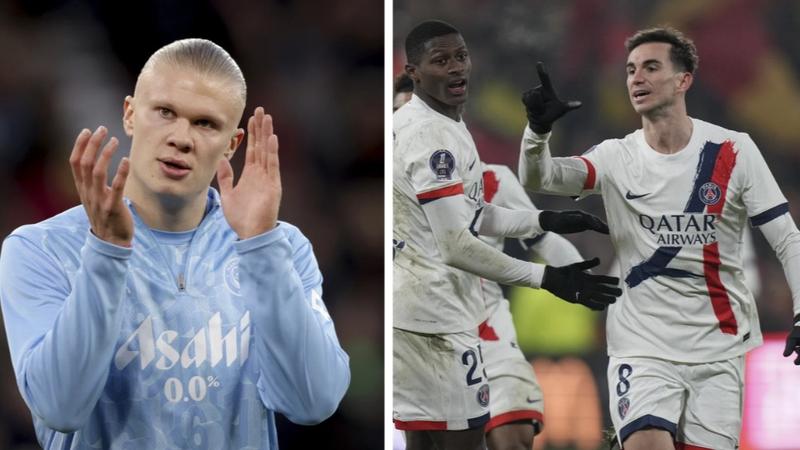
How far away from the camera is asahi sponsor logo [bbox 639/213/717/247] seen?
11.3 feet

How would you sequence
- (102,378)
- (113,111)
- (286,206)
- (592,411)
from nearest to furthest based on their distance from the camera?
(102,378), (113,111), (286,206), (592,411)

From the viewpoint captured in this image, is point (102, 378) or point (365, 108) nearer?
point (102, 378)

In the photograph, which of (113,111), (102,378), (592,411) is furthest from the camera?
(592,411)

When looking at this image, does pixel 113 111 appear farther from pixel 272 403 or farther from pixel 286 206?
pixel 272 403

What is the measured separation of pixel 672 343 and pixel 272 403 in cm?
176

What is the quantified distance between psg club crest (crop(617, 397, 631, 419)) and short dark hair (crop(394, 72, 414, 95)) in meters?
1.29

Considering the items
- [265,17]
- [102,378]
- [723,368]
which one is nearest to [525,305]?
[723,368]

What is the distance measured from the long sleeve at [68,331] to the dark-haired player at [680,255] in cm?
200

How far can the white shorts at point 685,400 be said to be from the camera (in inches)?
133

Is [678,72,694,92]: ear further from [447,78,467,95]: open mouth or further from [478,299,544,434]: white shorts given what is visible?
[478,299,544,434]: white shorts

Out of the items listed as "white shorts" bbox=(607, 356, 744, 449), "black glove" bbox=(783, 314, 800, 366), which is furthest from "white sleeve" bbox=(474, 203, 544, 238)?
"black glove" bbox=(783, 314, 800, 366)

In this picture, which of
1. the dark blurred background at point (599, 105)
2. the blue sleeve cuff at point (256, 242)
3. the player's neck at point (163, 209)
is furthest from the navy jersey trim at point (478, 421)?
the blue sleeve cuff at point (256, 242)

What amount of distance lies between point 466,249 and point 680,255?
0.72 m

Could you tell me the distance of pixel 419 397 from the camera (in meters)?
3.58
